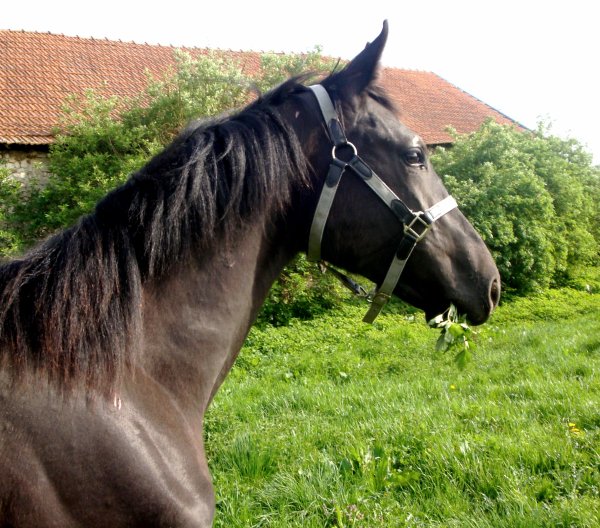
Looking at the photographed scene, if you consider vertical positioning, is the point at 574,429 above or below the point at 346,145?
below

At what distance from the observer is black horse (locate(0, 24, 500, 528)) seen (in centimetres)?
131

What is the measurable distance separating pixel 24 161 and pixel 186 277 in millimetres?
12266

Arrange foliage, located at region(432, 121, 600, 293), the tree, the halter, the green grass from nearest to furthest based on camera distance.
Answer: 1. the halter
2. the green grass
3. the tree
4. foliage, located at region(432, 121, 600, 293)

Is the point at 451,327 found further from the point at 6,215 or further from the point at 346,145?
the point at 6,215

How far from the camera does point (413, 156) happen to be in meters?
1.94

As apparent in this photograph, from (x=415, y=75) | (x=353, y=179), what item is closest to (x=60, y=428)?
(x=353, y=179)

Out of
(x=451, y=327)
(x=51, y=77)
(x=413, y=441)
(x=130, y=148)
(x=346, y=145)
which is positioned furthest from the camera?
(x=51, y=77)

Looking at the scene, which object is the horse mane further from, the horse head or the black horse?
the horse head

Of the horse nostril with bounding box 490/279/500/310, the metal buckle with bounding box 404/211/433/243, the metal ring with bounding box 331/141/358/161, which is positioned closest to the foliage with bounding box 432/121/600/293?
the horse nostril with bounding box 490/279/500/310

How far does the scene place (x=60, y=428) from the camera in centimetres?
129

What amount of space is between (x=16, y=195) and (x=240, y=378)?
736cm

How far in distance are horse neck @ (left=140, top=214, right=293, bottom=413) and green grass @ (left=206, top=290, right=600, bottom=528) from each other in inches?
66.4

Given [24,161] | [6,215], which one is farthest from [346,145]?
[24,161]

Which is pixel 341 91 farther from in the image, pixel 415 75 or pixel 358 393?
pixel 415 75
